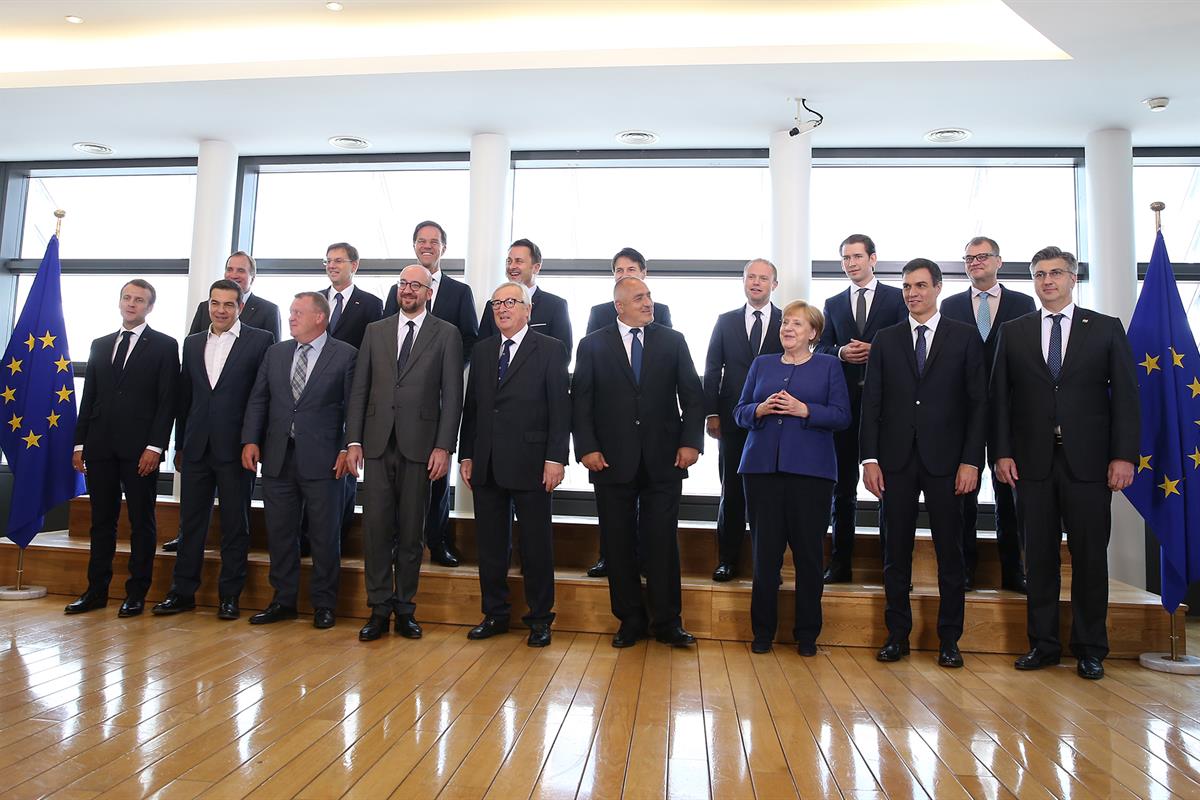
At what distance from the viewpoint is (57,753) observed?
224 cm

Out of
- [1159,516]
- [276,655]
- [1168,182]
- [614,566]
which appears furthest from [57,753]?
[1168,182]

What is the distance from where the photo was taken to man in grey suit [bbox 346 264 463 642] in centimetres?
371

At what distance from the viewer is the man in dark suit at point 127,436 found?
161 inches

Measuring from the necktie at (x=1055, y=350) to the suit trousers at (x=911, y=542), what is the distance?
0.60m

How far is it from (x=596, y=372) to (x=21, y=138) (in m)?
5.11

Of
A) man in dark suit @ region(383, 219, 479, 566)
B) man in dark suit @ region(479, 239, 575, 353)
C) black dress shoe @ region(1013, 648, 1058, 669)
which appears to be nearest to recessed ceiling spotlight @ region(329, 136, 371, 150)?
man in dark suit @ region(383, 219, 479, 566)

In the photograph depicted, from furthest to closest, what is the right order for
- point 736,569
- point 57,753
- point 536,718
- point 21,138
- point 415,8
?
1. point 21,138
2. point 415,8
3. point 736,569
4. point 536,718
5. point 57,753

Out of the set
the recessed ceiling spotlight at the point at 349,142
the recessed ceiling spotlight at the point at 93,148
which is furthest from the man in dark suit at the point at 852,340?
the recessed ceiling spotlight at the point at 93,148

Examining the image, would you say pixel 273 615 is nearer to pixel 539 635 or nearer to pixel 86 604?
pixel 86 604

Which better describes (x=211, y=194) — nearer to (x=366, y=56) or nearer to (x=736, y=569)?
(x=366, y=56)

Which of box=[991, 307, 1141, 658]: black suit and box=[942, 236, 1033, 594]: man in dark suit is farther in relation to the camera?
box=[942, 236, 1033, 594]: man in dark suit

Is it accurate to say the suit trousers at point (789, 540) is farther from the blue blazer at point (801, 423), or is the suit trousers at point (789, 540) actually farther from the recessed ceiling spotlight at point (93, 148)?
the recessed ceiling spotlight at point (93, 148)

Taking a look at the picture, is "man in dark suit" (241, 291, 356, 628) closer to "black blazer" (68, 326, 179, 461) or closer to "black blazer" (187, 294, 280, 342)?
"black blazer" (68, 326, 179, 461)

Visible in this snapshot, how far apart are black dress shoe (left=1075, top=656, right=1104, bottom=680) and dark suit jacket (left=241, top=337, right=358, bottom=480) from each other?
3.27m
